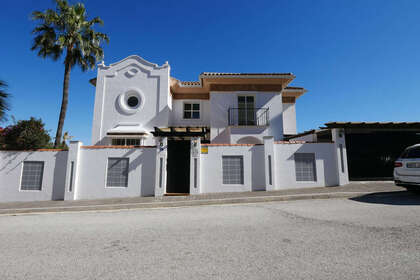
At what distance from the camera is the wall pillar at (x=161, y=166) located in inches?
369

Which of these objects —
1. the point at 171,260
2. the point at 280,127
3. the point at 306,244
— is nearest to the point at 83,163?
the point at 171,260

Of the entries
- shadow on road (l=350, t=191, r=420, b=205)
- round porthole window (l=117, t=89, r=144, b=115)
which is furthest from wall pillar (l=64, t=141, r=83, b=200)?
shadow on road (l=350, t=191, r=420, b=205)

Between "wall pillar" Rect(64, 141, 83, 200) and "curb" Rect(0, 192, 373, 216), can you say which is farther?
"wall pillar" Rect(64, 141, 83, 200)

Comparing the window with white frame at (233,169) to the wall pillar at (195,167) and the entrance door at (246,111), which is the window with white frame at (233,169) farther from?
the entrance door at (246,111)

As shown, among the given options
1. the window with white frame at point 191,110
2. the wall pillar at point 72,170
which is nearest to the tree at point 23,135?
the wall pillar at point 72,170

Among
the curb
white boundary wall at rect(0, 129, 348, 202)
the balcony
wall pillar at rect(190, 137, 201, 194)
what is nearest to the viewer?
the curb

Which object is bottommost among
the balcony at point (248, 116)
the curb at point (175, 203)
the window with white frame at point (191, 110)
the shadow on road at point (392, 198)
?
the curb at point (175, 203)

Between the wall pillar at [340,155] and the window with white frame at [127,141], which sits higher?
the window with white frame at [127,141]

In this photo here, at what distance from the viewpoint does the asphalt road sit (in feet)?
8.40

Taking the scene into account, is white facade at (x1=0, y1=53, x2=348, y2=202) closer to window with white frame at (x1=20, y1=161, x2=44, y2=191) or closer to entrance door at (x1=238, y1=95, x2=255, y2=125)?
window with white frame at (x1=20, y1=161, x2=44, y2=191)

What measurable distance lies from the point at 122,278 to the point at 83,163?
9.11 m

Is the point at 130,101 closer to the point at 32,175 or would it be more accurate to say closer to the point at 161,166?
the point at 32,175

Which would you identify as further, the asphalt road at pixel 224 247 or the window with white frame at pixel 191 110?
the window with white frame at pixel 191 110

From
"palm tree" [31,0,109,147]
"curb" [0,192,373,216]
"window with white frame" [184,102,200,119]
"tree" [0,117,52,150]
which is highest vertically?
"palm tree" [31,0,109,147]
